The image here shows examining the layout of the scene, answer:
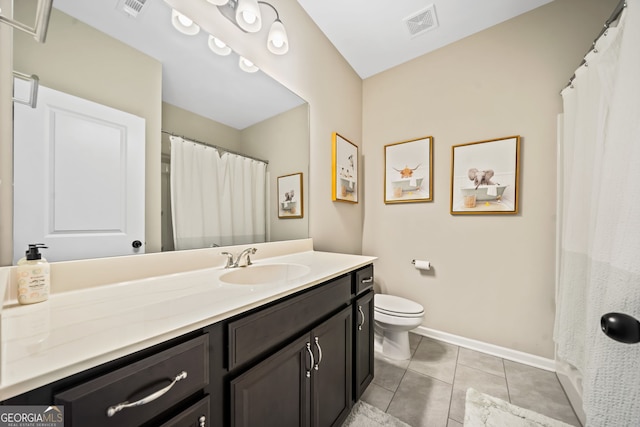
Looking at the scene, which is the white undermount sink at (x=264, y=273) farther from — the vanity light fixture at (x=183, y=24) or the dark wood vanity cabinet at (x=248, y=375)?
the vanity light fixture at (x=183, y=24)

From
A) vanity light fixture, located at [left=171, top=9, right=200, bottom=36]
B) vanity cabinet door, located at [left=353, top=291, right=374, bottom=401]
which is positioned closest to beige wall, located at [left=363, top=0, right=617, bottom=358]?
vanity cabinet door, located at [left=353, top=291, right=374, bottom=401]

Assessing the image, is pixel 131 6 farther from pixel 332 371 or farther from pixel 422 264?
pixel 422 264

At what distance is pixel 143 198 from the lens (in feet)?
3.03

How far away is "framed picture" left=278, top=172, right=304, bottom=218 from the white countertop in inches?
30.2

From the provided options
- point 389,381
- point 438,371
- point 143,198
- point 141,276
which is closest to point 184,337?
point 141,276

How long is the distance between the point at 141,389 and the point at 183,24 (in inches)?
54.6

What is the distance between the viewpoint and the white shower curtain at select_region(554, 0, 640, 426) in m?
0.63

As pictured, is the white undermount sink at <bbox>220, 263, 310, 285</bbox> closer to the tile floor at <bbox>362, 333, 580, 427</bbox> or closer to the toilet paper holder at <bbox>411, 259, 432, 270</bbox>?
the tile floor at <bbox>362, 333, 580, 427</bbox>

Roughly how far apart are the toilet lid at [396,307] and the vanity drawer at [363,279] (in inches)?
18.4

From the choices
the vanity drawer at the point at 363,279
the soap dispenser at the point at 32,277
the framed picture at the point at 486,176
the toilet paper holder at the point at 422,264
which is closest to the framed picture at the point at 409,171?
the framed picture at the point at 486,176

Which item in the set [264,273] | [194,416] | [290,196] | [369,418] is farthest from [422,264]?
[194,416]

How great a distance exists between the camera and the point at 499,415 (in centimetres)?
127

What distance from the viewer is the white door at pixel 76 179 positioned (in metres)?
0.69

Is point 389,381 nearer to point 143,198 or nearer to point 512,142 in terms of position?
point 143,198
